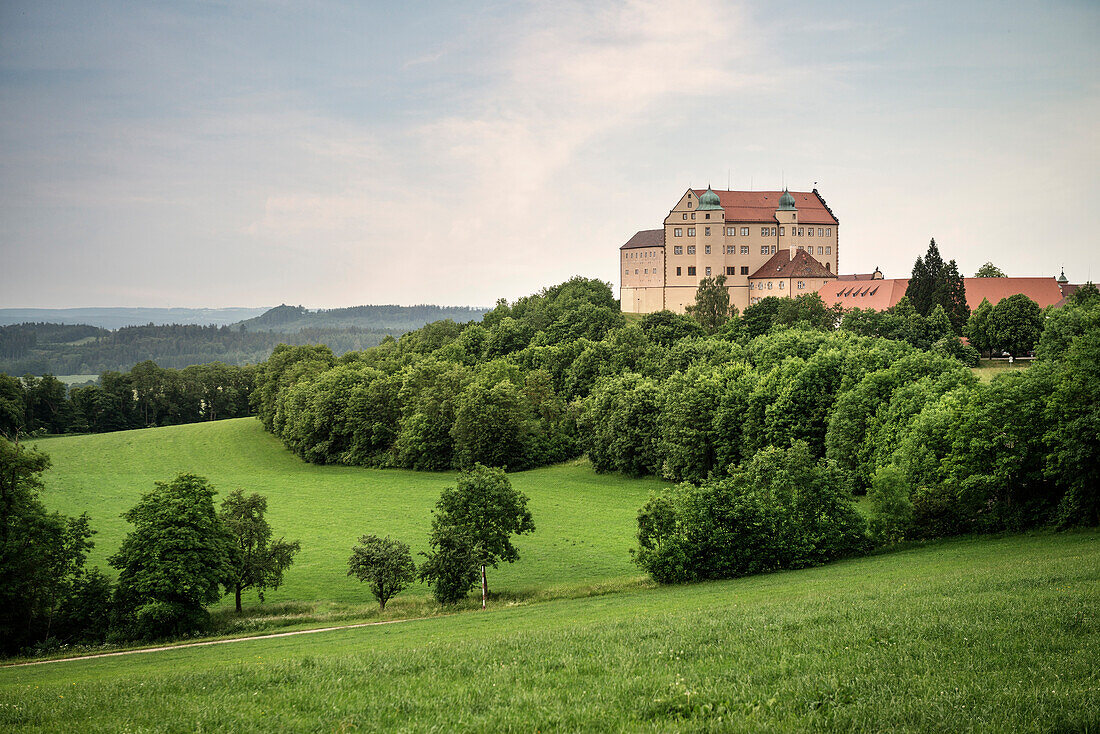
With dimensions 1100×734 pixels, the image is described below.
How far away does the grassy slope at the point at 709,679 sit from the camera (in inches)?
377

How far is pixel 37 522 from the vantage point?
3362 centimetres

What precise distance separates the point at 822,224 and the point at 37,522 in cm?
12113

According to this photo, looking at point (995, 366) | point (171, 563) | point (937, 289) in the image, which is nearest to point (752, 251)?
point (937, 289)

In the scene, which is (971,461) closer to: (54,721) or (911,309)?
(54,721)

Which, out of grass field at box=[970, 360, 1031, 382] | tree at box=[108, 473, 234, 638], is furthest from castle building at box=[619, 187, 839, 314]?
tree at box=[108, 473, 234, 638]

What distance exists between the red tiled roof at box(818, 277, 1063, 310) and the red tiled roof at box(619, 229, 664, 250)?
31.0m

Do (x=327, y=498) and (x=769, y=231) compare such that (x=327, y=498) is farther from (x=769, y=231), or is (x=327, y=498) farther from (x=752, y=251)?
(x=769, y=231)

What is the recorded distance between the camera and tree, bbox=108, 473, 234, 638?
32.2 meters

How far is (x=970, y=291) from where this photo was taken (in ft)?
356

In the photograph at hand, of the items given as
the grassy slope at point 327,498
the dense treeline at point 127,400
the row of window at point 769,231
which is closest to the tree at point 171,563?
the grassy slope at point 327,498

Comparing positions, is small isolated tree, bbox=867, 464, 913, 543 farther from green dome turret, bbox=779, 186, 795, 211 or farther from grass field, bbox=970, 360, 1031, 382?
green dome turret, bbox=779, 186, 795, 211

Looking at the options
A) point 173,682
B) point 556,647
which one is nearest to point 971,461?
point 556,647

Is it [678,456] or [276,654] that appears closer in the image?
[276,654]

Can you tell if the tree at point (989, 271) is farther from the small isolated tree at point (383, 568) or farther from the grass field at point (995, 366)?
the small isolated tree at point (383, 568)
